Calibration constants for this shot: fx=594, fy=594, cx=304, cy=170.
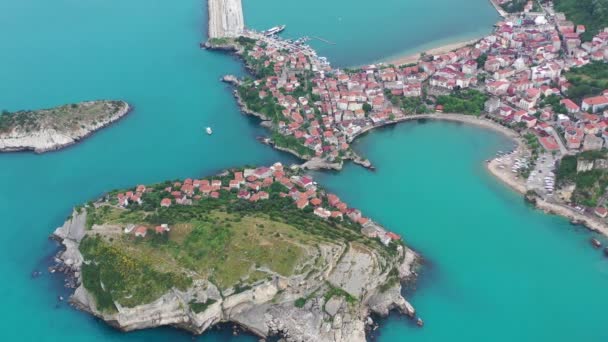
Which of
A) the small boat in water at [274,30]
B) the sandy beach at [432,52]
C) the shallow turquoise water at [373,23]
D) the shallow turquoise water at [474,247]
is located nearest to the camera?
the shallow turquoise water at [474,247]

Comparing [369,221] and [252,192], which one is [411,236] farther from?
[252,192]

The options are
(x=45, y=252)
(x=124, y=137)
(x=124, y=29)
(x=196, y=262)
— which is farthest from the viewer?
(x=124, y=29)

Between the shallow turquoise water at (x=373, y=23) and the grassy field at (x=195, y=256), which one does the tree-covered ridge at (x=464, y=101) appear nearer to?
the shallow turquoise water at (x=373, y=23)

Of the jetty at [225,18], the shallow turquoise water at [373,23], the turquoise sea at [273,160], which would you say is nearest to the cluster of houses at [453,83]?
the turquoise sea at [273,160]

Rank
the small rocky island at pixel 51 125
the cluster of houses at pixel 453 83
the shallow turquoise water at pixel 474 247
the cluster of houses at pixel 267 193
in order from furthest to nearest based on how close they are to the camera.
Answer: the small rocky island at pixel 51 125, the cluster of houses at pixel 453 83, the cluster of houses at pixel 267 193, the shallow turquoise water at pixel 474 247

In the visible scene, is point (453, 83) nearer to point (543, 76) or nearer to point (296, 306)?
point (543, 76)

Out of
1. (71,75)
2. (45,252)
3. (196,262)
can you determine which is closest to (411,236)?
(196,262)

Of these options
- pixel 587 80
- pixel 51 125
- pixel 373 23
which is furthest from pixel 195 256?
pixel 373 23
